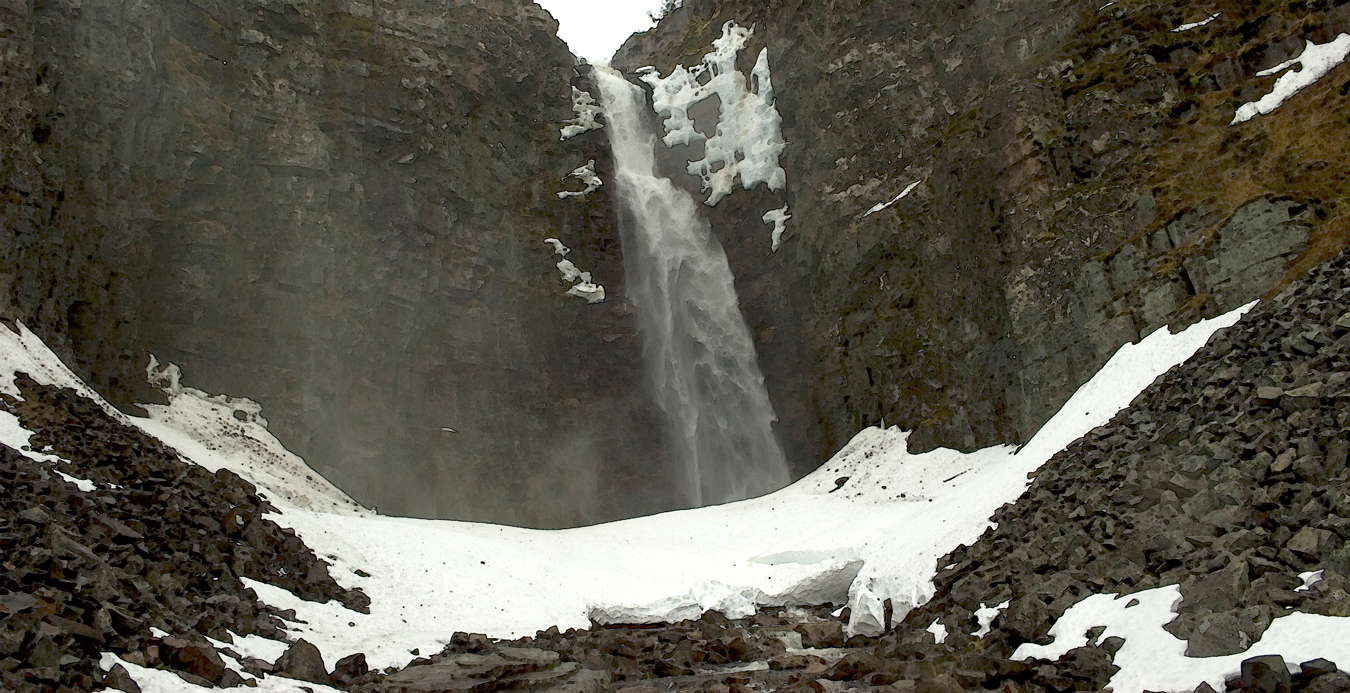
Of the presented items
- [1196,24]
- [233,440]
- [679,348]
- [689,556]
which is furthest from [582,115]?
[1196,24]

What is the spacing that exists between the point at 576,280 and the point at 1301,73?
2968 cm

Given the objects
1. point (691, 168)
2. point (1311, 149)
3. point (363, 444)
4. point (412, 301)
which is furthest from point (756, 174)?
point (1311, 149)

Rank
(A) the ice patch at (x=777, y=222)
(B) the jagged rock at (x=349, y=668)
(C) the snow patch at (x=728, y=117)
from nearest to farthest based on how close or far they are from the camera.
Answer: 1. (B) the jagged rock at (x=349, y=668)
2. (A) the ice patch at (x=777, y=222)
3. (C) the snow patch at (x=728, y=117)

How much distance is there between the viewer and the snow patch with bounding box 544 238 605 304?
42000 mm

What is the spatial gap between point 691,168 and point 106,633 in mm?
40222

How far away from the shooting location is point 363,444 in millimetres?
34719

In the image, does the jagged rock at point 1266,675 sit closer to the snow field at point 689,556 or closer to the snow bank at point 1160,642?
the snow bank at point 1160,642

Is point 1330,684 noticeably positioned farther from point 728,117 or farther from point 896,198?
point 728,117

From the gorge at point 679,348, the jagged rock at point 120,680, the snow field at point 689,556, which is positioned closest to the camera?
the jagged rock at point 120,680

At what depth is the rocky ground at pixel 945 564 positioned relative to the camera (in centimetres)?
900

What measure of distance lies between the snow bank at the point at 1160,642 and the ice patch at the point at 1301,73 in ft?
60.9

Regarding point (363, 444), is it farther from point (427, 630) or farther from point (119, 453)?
point (427, 630)

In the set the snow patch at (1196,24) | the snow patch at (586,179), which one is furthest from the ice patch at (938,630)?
the snow patch at (586,179)

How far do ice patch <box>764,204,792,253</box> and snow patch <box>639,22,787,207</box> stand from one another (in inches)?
55.8
